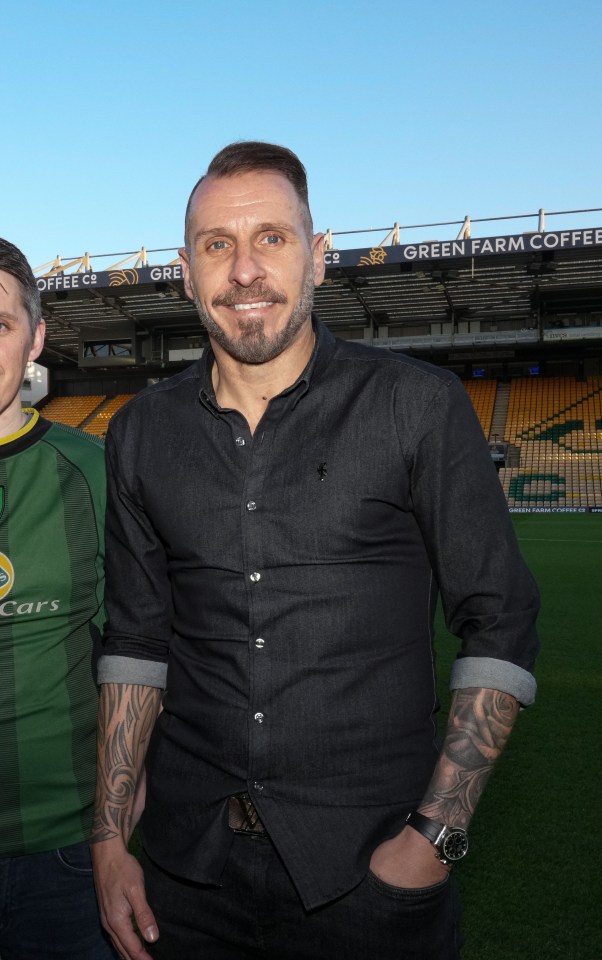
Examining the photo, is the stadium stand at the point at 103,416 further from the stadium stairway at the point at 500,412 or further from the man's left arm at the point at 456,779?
the man's left arm at the point at 456,779

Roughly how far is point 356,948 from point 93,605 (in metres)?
0.91

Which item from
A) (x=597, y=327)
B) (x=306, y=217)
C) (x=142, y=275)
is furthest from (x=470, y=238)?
(x=306, y=217)

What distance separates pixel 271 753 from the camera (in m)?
1.51

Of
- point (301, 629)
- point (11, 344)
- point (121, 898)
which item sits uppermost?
point (11, 344)

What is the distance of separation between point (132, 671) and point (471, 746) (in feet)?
2.40

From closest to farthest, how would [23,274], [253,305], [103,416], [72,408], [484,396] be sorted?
[253,305] < [23,274] < [484,396] < [103,416] < [72,408]

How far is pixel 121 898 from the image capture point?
165 centimetres

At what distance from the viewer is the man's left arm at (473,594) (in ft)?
4.86

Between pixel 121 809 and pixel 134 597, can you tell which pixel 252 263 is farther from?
pixel 121 809

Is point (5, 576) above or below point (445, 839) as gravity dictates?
above

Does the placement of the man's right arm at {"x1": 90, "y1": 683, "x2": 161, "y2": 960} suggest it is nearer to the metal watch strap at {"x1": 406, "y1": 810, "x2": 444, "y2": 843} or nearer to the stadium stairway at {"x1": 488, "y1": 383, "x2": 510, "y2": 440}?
the metal watch strap at {"x1": 406, "y1": 810, "x2": 444, "y2": 843}

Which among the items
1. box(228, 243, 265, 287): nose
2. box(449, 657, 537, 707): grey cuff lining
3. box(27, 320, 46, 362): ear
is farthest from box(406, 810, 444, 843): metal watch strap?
box(27, 320, 46, 362): ear

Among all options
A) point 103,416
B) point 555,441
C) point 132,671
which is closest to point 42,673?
point 132,671

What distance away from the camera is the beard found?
1632 millimetres
